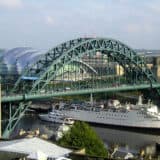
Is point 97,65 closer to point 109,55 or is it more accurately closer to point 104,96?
point 104,96

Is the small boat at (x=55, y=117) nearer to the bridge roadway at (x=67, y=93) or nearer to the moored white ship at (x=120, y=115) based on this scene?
the moored white ship at (x=120, y=115)

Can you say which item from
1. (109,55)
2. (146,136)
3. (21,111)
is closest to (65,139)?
(21,111)

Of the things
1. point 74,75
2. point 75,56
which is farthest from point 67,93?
point 74,75

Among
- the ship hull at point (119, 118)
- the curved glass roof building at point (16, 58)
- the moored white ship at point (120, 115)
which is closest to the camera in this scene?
the ship hull at point (119, 118)

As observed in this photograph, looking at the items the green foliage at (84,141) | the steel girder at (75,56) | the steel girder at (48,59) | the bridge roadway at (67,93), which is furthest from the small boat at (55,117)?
the green foliage at (84,141)

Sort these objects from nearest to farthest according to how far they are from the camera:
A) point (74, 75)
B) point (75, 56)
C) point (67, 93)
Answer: point (67, 93) → point (75, 56) → point (74, 75)

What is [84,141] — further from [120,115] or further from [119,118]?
[120,115]
